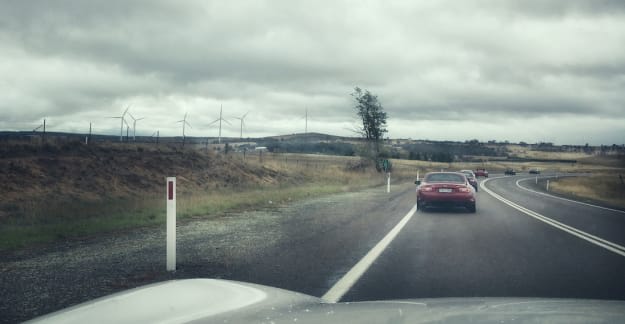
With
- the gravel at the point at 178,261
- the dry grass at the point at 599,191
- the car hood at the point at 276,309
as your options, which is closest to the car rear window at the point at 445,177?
the gravel at the point at 178,261

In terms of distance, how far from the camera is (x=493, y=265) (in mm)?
6723

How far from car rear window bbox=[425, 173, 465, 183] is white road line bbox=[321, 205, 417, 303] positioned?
7.77 metres

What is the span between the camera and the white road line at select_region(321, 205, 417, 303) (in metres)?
4.98

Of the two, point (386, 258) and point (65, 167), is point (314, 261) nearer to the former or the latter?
point (386, 258)

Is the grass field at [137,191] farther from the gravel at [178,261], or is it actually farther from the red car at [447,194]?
the red car at [447,194]

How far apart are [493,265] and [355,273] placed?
2.15 meters

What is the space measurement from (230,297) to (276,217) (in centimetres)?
1072

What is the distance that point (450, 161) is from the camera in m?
133

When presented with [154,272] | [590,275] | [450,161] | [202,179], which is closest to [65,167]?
[202,179]

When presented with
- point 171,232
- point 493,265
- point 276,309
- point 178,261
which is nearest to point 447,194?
point 493,265

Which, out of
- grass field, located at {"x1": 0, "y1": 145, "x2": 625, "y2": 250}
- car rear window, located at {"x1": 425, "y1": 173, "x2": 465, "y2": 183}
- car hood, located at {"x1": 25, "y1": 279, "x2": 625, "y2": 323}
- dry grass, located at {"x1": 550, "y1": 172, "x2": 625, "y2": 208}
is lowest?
dry grass, located at {"x1": 550, "y1": 172, "x2": 625, "y2": 208}

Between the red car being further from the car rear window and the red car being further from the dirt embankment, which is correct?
Result: the dirt embankment

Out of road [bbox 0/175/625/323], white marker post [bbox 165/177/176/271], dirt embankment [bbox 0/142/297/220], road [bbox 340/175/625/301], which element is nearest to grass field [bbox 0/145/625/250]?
dirt embankment [bbox 0/142/297/220]

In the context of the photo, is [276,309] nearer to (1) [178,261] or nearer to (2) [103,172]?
(1) [178,261]
